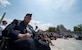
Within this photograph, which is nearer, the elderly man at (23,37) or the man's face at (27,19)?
the elderly man at (23,37)

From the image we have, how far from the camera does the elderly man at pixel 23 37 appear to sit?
102 inches

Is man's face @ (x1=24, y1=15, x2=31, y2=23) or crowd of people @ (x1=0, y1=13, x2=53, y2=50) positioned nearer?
crowd of people @ (x1=0, y1=13, x2=53, y2=50)

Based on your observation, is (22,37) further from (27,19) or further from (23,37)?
(27,19)

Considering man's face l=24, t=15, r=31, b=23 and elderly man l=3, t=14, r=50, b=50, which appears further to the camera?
man's face l=24, t=15, r=31, b=23

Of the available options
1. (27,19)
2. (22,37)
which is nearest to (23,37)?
(22,37)

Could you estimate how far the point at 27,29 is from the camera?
310cm

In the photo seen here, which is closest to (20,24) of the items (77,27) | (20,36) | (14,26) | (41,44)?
(14,26)

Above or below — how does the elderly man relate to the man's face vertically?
below

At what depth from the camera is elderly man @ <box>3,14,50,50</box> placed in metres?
2.59

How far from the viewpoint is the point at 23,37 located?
9.09ft

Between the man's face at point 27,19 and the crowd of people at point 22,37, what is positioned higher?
the man's face at point 27,19

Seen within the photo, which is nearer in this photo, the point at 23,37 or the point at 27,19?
the point at 23,37

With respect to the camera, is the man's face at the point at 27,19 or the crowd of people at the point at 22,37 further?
the man's face at the point at 27,19

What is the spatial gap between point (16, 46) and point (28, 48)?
0.64 ft
